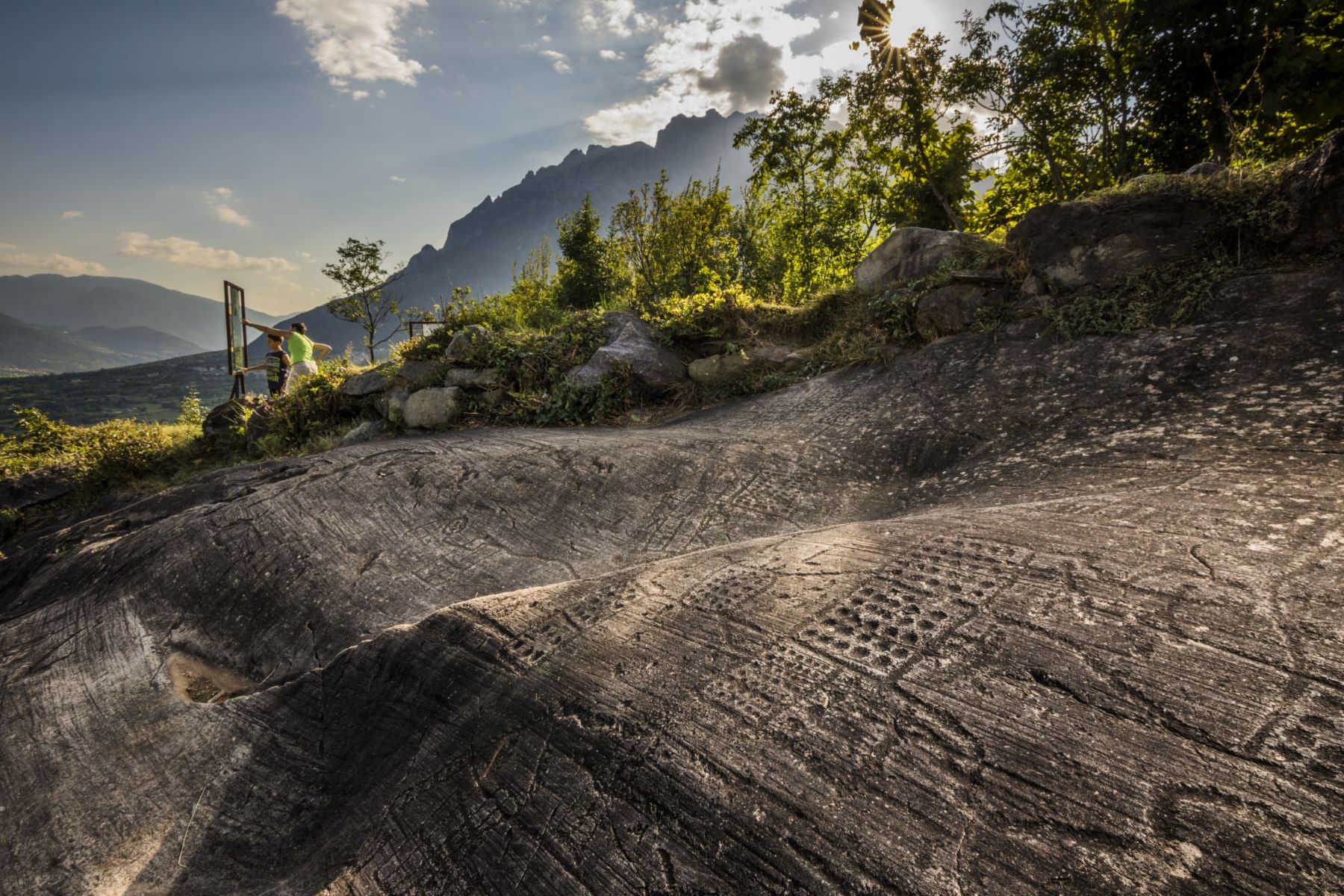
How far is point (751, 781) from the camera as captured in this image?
1539 millimetres

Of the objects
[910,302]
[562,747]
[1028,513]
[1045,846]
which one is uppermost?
[910,302]

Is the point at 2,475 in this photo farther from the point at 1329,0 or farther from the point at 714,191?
the point at 1329,0

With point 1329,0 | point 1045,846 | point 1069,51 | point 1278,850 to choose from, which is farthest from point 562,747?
point 1069,51

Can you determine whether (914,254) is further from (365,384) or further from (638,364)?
(365,384)

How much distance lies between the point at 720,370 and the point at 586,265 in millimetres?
15959

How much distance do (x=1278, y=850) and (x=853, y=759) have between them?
845 millimetres

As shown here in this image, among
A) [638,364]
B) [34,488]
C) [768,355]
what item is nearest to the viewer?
[768,355]

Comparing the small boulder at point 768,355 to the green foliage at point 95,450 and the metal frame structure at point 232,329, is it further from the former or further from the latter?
the metal frame structure at point 232,329

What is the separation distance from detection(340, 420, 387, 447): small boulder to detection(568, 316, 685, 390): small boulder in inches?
118

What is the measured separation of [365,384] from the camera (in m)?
8.86

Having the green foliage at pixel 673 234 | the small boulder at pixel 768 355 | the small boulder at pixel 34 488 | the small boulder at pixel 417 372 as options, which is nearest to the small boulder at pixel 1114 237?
the small boulder at pixel 768 355

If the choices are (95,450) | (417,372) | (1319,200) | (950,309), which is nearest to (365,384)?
(417,372)

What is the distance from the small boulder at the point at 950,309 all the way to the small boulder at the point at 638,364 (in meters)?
3.03

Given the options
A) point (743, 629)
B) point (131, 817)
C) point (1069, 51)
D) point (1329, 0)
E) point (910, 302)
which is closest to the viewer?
point (743, 629)
